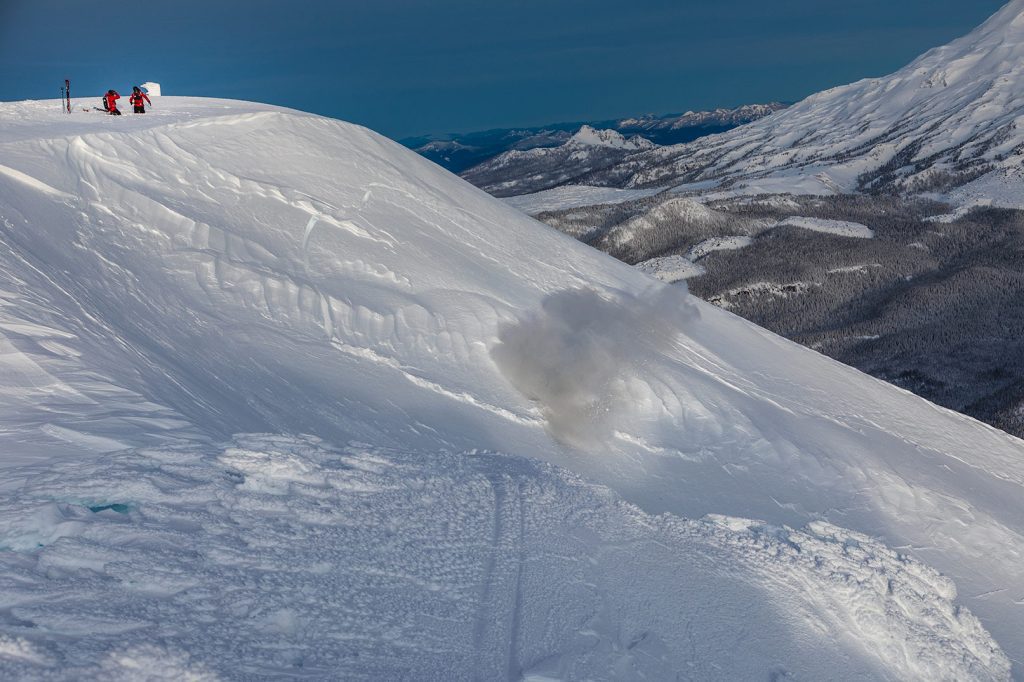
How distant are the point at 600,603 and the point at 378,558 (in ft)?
8.98

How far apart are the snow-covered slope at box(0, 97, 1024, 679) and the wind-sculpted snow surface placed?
0.04 metres

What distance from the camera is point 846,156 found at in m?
186

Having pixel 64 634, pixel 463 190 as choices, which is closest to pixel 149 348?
pixel 64 634

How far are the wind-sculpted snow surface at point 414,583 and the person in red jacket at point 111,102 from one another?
65.9ft

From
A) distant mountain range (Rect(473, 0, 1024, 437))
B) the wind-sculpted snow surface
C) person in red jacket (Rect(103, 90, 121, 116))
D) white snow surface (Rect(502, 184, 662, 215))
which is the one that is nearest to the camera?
the wind-sculpted snow surface

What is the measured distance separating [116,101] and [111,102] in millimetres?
306

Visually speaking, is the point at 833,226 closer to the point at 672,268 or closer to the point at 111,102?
the point at 672,268

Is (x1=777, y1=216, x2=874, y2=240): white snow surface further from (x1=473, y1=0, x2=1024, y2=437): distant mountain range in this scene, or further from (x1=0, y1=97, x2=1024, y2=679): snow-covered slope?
(x1=0, y1=97, x2=1024, y2=679): snow-covered slope

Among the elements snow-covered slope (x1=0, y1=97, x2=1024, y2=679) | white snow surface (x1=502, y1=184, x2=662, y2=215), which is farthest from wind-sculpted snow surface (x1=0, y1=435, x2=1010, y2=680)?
white snow surface (x1=502, y1=184, x2=662, y2=215)

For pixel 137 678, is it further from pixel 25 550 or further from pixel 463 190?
pixel 463 190

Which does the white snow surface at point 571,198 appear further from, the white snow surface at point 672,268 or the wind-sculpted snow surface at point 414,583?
the wind-sculpted snow surface at point 414,583

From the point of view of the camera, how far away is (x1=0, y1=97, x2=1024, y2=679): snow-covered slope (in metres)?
7.68

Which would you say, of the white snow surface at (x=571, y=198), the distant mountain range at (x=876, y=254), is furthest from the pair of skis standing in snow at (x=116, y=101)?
the white snow surface at (x=571, y=198)

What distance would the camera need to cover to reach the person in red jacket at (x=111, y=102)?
2598cm
